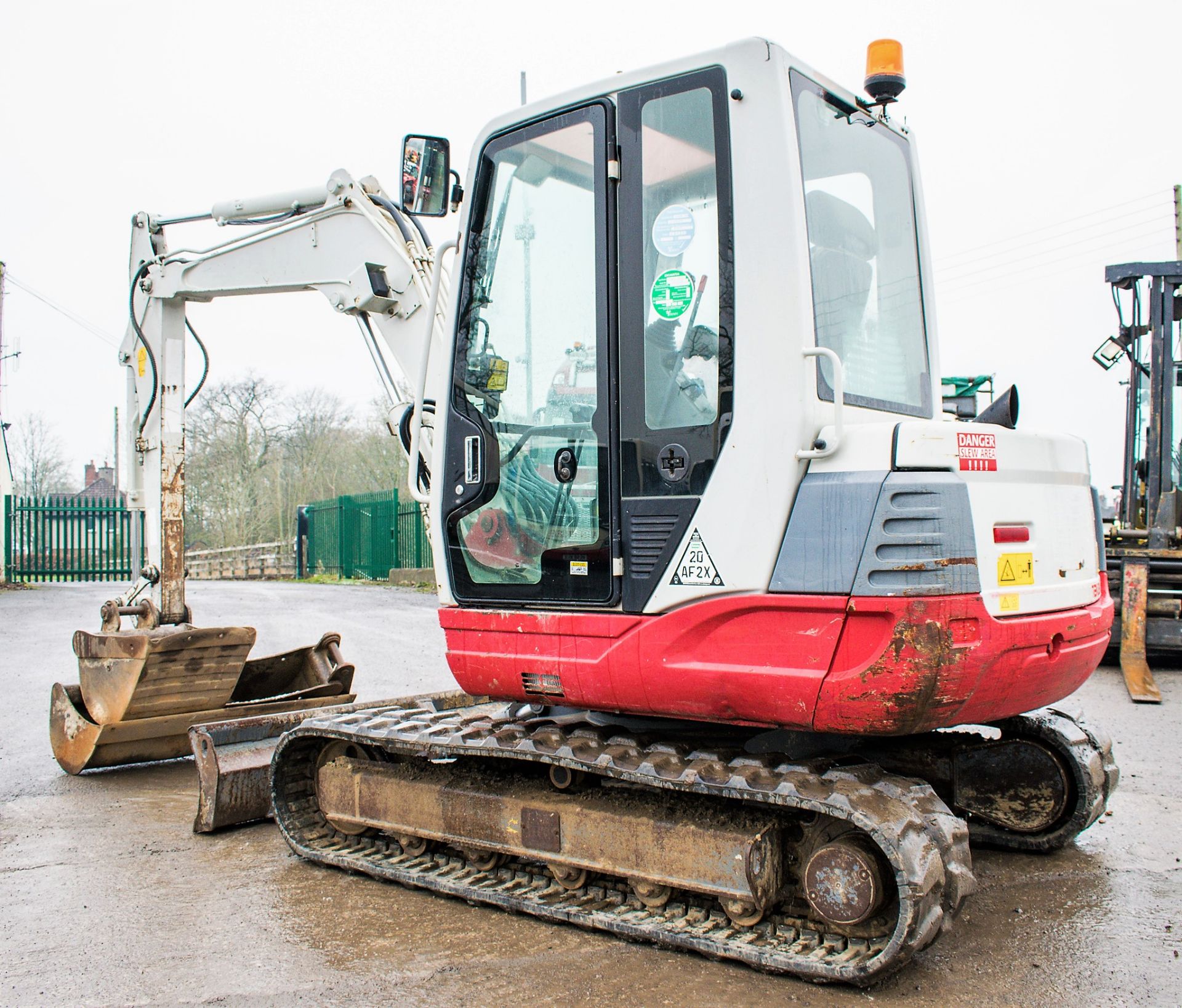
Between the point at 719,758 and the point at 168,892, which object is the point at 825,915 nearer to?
the point at 719,758

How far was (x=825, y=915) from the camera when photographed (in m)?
3.38

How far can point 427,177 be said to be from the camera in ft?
14.4

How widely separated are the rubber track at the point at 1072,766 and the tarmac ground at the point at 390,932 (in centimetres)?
9

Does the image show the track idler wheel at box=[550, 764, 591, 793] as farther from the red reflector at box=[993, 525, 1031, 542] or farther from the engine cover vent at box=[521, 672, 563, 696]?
the red reflector at box=[993, 525, 1031, 542]

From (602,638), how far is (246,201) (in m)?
3.86

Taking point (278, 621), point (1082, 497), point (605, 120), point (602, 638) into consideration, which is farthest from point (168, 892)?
point (278, 621)

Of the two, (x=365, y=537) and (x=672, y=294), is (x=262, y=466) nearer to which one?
(x=365, y=537)

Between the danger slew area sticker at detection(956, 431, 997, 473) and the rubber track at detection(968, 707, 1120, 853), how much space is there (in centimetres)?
158

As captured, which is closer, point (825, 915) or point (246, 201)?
point (825, 915)

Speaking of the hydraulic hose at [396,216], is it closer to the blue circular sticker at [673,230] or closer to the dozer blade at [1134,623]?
the blue circular sticker at [673,230]

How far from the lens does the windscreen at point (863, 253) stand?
3705 millimetres

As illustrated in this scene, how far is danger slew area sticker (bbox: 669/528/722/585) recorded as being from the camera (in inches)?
139

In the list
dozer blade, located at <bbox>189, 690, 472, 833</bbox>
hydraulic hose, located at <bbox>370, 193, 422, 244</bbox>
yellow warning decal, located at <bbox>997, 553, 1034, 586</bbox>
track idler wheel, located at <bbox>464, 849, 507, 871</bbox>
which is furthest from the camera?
hydraulic hose, located at <bbox>370, 193, 422, 244</bbox>

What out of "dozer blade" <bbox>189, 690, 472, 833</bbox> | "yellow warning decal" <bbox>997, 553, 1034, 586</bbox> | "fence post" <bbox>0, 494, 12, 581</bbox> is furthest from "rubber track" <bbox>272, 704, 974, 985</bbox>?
"fence post" <bbox>0, 494, 12, 581</bbox>
